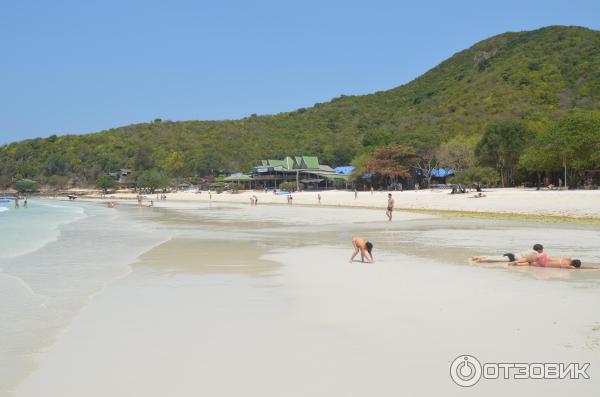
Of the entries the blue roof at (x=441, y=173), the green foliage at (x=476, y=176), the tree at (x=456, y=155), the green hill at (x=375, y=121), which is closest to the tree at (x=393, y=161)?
the green hill at (x=375, y=121)

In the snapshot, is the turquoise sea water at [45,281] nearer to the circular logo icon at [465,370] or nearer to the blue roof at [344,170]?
the circular logo icon at [465,370]

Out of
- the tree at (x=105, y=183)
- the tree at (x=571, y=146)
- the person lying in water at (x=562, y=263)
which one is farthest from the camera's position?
the tree at (x=105, y=183)

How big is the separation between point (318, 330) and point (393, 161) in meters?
63.4

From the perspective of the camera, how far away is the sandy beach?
17.1ft

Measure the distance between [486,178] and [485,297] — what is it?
43.7 metres

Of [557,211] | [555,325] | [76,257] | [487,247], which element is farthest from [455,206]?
[555,325]

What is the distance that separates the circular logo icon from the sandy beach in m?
0.09

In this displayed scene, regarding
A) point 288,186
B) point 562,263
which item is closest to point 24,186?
point 288,186

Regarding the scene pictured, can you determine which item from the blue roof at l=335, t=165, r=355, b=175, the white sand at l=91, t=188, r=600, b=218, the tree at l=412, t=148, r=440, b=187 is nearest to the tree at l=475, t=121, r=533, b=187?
the tree at l=412, t=148, r=440, b=187

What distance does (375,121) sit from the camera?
13188 centimetres

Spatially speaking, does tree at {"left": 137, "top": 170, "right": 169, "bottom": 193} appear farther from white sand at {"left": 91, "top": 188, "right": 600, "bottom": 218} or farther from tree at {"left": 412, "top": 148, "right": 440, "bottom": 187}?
white sand at {"left": 91, "top": 188, "right": 600, "bottom": 218}

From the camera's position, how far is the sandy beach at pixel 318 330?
17.1 feet

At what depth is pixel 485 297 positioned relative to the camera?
8.86m

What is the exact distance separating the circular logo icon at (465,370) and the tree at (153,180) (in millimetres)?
106685
